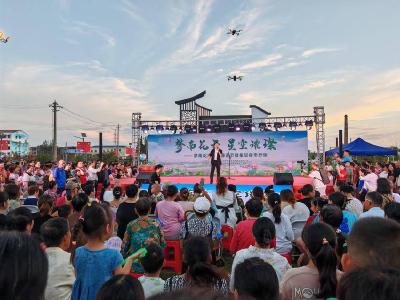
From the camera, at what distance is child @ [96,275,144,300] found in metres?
1.37

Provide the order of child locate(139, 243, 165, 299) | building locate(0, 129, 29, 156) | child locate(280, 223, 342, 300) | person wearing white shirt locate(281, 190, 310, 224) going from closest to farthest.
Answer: child locate(280, 223, 342, 300)
child locate(139, 243, 165, 299)
person wearing white shirt locate(281, 190, 310, 224)
building locate(0, 129, 29, 156)

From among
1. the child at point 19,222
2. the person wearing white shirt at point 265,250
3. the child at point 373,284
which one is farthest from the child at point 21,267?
the child at point 19,222

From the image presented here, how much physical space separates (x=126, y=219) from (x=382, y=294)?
3976 millimetres

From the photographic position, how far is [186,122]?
2039 cm

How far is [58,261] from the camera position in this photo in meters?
2.58

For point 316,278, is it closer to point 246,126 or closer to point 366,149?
point 246,126

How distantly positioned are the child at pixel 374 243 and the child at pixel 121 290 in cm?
112

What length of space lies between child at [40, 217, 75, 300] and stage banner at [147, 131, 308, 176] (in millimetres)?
17429

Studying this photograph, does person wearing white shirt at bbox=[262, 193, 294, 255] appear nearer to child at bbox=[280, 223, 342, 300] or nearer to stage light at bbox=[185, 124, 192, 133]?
child at bbox=[280, 223, 342, 300]

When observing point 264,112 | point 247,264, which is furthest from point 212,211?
point 264,112

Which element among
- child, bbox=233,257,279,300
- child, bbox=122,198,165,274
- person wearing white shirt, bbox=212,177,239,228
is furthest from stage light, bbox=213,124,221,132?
child, bbox=233,257,279,300

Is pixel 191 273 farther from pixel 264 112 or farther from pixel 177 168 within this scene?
pixel 264 112

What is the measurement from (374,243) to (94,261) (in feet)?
6.00

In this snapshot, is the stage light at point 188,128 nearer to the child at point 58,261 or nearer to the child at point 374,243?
the child at point 58,261
